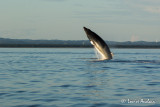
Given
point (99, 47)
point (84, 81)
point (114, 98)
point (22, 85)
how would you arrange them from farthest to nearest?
point (99, 47), point (84, 81), point (22, 85), point (114, 98)

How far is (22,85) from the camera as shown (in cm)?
2481

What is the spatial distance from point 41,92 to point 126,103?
223 inches

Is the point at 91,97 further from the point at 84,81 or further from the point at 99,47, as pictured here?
the point at 99,47

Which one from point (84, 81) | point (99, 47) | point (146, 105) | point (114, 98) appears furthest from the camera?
point (99, 47)

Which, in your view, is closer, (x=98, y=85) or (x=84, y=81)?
(x=98, y=85)

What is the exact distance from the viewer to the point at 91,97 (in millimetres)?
20078

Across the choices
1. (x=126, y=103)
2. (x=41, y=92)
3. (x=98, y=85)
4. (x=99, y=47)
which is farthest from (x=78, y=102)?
(x=99, y=47)

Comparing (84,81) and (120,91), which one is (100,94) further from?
(84,81)

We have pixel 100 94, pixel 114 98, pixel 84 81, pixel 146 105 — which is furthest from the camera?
pixel 84 81

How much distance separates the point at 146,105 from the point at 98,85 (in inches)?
295

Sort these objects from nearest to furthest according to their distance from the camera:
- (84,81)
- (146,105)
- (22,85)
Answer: (146,105)
(22,85)
(84,81)

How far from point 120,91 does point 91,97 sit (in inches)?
110

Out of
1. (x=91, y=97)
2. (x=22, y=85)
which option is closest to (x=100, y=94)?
(x=91, y=97)

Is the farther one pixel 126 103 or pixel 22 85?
pixel 22 85
